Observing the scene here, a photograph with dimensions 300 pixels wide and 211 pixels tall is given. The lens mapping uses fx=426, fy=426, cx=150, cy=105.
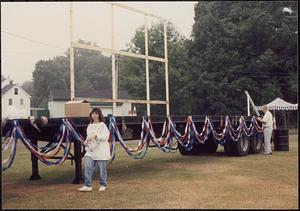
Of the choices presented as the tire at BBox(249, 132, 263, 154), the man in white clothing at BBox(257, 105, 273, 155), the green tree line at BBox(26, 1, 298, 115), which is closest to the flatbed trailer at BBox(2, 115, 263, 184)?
the tire at BBox(249, 132, 263, 154)

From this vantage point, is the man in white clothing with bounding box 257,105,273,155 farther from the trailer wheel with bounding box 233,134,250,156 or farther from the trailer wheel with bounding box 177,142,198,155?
the trailer wheel with bounding box 177,142,198,155

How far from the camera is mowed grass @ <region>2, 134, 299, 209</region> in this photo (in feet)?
21.2

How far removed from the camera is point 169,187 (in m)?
7.90

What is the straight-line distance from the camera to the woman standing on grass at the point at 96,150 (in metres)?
7.75

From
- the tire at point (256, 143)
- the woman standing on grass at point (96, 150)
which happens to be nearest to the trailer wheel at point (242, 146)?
the tire at point (256, 143)

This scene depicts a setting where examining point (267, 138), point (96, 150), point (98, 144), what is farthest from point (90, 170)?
point (267, 138)

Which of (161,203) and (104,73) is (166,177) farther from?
(104,73)

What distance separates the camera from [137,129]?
10.4 meters

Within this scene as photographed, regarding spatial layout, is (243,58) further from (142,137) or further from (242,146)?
(142,137)

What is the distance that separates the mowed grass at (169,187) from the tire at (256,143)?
3179 mm

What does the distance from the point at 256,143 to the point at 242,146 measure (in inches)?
50.7

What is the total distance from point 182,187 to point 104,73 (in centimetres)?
5492

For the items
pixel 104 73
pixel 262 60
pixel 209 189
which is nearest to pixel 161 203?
pixel 209 189

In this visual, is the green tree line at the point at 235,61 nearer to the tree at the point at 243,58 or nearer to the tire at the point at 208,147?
the tree at the point at 243,58
